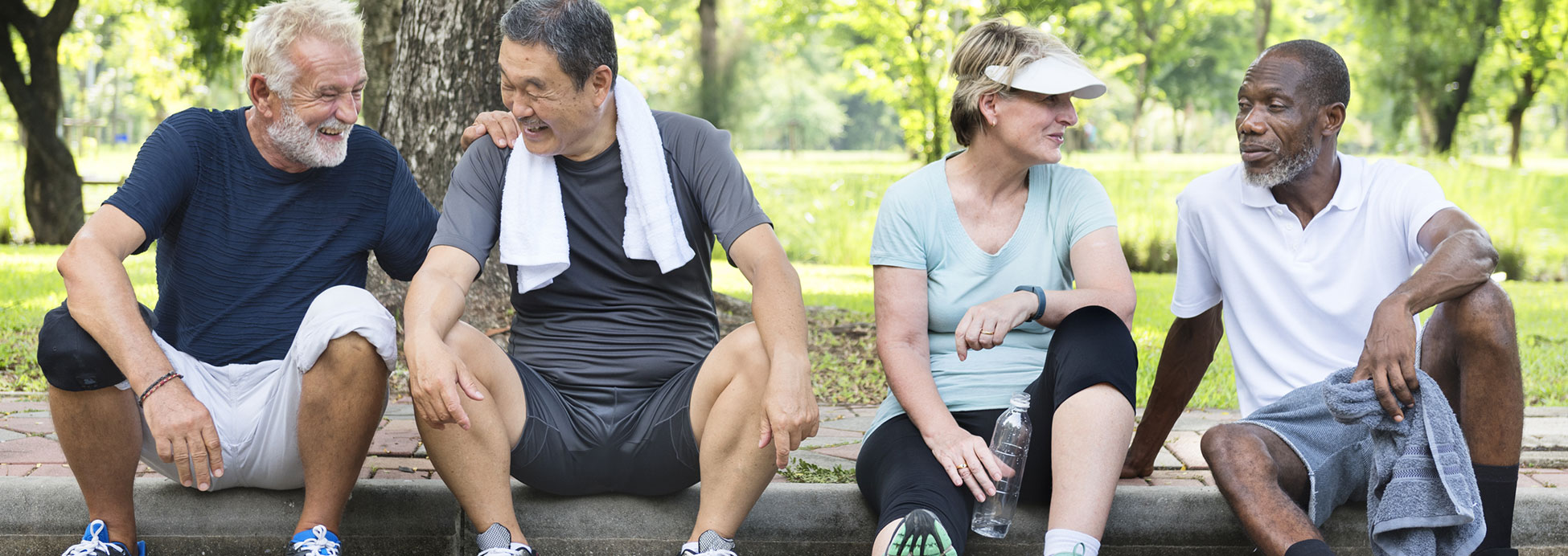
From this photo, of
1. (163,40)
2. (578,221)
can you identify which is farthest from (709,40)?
(578,221)

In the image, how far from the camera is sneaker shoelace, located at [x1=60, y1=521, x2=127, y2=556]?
2.87 metres

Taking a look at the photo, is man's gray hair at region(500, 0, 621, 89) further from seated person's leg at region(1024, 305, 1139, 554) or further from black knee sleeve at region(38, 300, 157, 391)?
seated person's leg at region(1024, 305, 1139, 554)

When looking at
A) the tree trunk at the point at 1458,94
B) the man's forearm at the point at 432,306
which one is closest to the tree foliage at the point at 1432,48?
the tree trunk at the point at 1458,94

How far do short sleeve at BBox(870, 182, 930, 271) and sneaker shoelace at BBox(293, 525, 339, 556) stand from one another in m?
1.47

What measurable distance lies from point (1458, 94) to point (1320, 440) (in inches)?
839

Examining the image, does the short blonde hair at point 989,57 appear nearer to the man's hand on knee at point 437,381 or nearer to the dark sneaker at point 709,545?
the dark sneaker at point 709,545

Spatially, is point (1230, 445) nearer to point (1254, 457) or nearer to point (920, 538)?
point (1254, 457)

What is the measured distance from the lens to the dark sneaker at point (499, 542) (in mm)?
2938

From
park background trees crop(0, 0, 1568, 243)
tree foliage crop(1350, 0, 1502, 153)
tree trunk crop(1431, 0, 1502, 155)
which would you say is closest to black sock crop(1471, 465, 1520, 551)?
park background trees crop(0, 0, 1568, 243)

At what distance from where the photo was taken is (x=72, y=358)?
9.09 feet

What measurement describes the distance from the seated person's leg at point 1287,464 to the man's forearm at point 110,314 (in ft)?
8.09

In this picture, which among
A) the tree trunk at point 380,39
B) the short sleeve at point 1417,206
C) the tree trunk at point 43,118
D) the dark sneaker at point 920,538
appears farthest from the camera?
the tree trunk at point 43,118

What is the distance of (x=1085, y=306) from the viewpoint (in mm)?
3021

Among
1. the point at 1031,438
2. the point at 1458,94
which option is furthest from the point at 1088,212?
the point at 1458,94
